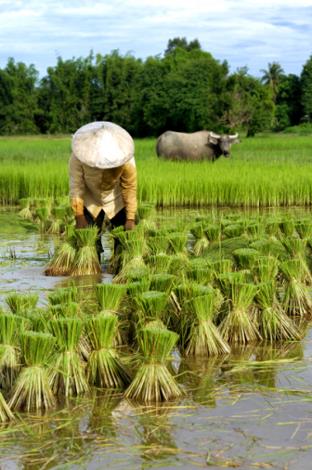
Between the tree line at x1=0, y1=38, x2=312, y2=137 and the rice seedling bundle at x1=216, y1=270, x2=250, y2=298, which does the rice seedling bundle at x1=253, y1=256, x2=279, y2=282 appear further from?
the tree line at x1=0, y1=38, x2=312, y2=137

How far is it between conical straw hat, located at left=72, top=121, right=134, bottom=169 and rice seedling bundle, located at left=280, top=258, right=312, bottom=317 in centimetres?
168

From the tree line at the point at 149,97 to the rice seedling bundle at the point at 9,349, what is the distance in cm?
3301

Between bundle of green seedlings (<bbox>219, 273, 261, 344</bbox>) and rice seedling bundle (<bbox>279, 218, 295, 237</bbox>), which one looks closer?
bundle of green seedlings (<bbox>219, 273, 261, 344</bbox>)

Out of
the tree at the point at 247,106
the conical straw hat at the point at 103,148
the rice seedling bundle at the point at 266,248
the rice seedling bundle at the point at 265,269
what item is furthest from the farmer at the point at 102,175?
the tree at the point at 247,106

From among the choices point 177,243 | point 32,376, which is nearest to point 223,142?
point 177,243

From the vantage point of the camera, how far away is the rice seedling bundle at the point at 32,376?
13.2 feet

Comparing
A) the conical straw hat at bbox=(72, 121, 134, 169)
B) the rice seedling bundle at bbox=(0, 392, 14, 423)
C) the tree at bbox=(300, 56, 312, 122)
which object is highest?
the tree at bbox=(300, 56, 312, 122)

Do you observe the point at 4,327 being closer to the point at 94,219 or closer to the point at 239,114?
the point at 94,219

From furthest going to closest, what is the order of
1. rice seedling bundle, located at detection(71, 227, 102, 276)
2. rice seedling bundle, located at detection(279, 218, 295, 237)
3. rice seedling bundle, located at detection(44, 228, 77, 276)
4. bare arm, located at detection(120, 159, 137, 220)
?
rice seedling bundle, located at detection(279, 218, 295, 237) < rice seedling bundle, located at detection(44, 228, 77, 276) < rice seedling bundle, located at detection(71, 227, 102, 276) < bare arm, located at detection(120, 159, 137, 220)

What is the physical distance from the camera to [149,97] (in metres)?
42.1

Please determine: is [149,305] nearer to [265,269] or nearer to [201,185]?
[265,269]

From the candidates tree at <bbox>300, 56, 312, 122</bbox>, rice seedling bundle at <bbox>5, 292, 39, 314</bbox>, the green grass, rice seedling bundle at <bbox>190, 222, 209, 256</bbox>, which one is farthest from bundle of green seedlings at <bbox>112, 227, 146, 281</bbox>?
tree at <bbox>300, 56, 312, 122</bbox>

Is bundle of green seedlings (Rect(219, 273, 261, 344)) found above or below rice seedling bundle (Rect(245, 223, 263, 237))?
below

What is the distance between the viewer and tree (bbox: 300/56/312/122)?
4659 cm
